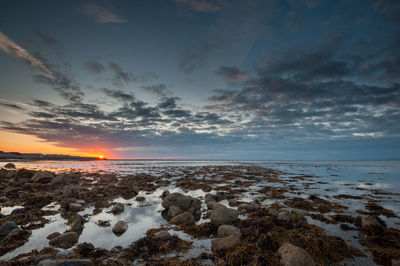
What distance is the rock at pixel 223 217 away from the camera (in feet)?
25.8

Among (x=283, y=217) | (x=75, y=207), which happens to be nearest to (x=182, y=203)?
(x=283, y=217)

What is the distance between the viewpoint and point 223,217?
7.97 metres

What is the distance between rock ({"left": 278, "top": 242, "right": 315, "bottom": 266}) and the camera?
4.64 metres

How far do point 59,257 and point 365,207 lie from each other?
16312 millimetres

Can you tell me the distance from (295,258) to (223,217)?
3.60 meters

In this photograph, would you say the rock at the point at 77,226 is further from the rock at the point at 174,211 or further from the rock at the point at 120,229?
the rock at the point at 174,211

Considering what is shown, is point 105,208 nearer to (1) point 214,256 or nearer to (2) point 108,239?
(2) point 108,239

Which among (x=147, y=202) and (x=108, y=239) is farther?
(x=147, y=202)

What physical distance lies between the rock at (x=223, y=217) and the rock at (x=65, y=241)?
5.38 meters

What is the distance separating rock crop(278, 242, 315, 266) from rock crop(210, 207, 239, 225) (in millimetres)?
3030

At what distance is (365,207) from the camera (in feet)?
37.8

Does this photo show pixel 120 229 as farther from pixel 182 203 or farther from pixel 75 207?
pixel 75 207

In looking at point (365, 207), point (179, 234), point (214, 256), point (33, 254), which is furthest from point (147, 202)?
point (365, 207)

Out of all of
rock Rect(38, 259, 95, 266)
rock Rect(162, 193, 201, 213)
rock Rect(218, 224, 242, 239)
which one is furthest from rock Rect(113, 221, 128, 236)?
rock Rect(218, 224, 242, 239)
